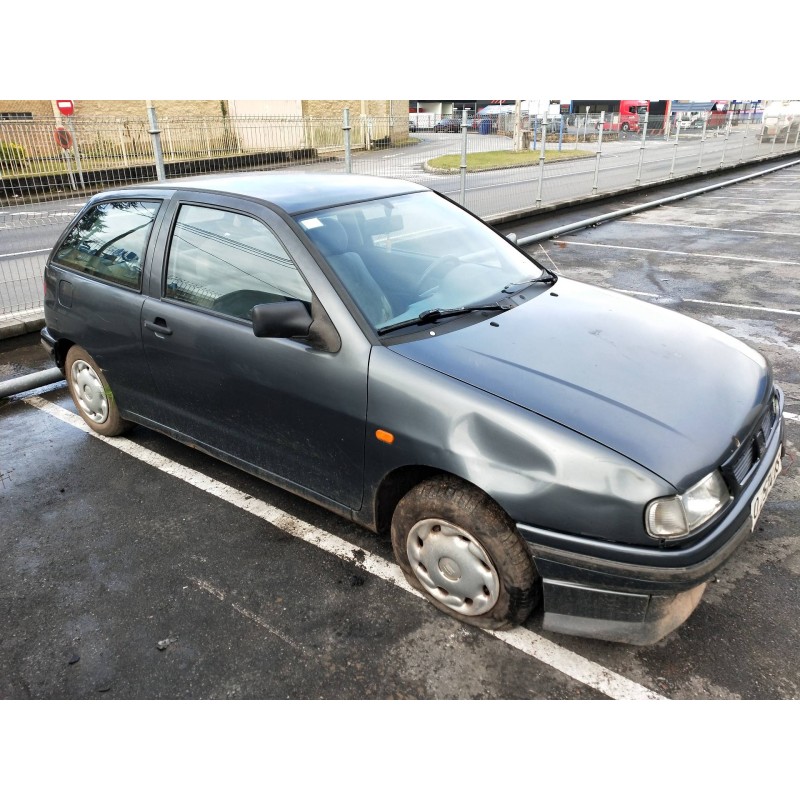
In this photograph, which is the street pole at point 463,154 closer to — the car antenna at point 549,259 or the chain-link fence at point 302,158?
the chain-link fence at point 302,158

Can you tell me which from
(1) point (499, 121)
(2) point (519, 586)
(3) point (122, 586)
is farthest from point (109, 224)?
(1) point (499, 121)

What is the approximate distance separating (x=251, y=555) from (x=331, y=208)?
1743mm

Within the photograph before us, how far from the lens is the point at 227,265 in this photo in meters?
3.21

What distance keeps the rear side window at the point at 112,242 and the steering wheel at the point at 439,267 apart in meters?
1.56

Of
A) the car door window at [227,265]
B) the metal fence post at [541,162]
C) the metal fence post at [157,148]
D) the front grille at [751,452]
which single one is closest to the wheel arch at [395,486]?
the car door window at [227,265]

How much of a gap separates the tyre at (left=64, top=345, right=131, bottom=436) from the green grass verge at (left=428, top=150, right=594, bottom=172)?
814cm

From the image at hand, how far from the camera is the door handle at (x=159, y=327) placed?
3.39 m

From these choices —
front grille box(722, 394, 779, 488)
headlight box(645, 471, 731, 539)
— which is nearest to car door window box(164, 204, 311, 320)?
headlight box(645, 471, 731, 539)

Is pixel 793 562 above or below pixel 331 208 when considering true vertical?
below

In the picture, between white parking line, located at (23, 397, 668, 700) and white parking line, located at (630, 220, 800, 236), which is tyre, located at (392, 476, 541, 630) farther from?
white parking line, located at (630, 220, 800, 236)

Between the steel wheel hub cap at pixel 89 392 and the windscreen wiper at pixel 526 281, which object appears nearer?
the windscreen wiper at pixel 526 281

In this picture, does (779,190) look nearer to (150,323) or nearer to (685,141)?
(685,141)

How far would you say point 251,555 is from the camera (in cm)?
321

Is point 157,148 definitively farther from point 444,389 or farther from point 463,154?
point 444,389
